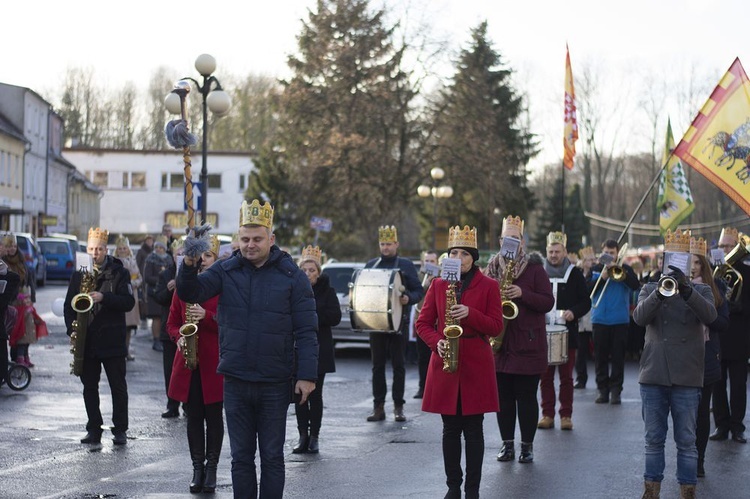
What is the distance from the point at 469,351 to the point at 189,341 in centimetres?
203

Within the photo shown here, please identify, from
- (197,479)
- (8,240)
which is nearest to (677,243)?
(197,479)

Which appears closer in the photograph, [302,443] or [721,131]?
[302,443]

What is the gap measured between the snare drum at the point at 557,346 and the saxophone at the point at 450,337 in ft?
11.8

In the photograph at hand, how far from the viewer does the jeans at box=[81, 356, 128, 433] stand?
10953 mm

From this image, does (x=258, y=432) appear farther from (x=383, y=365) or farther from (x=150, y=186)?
(x=150, y=186)

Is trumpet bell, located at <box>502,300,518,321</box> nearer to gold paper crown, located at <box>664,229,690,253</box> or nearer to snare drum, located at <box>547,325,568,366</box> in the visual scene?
snare drum, located at <box>547,325,568,366</box>

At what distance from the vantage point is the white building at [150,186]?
83625 millimetres

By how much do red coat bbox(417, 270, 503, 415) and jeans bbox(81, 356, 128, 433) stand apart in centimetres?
353

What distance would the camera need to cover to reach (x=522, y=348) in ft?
34.2

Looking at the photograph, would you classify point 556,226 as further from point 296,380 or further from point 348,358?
point 296,380

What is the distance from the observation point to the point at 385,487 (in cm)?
930

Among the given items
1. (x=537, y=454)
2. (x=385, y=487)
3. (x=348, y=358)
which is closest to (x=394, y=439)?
(x=537, y=454)

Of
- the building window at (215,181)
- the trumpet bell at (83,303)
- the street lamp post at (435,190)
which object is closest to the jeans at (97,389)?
the trumpet bell at (83,303)

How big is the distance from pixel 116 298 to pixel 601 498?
178 inches
